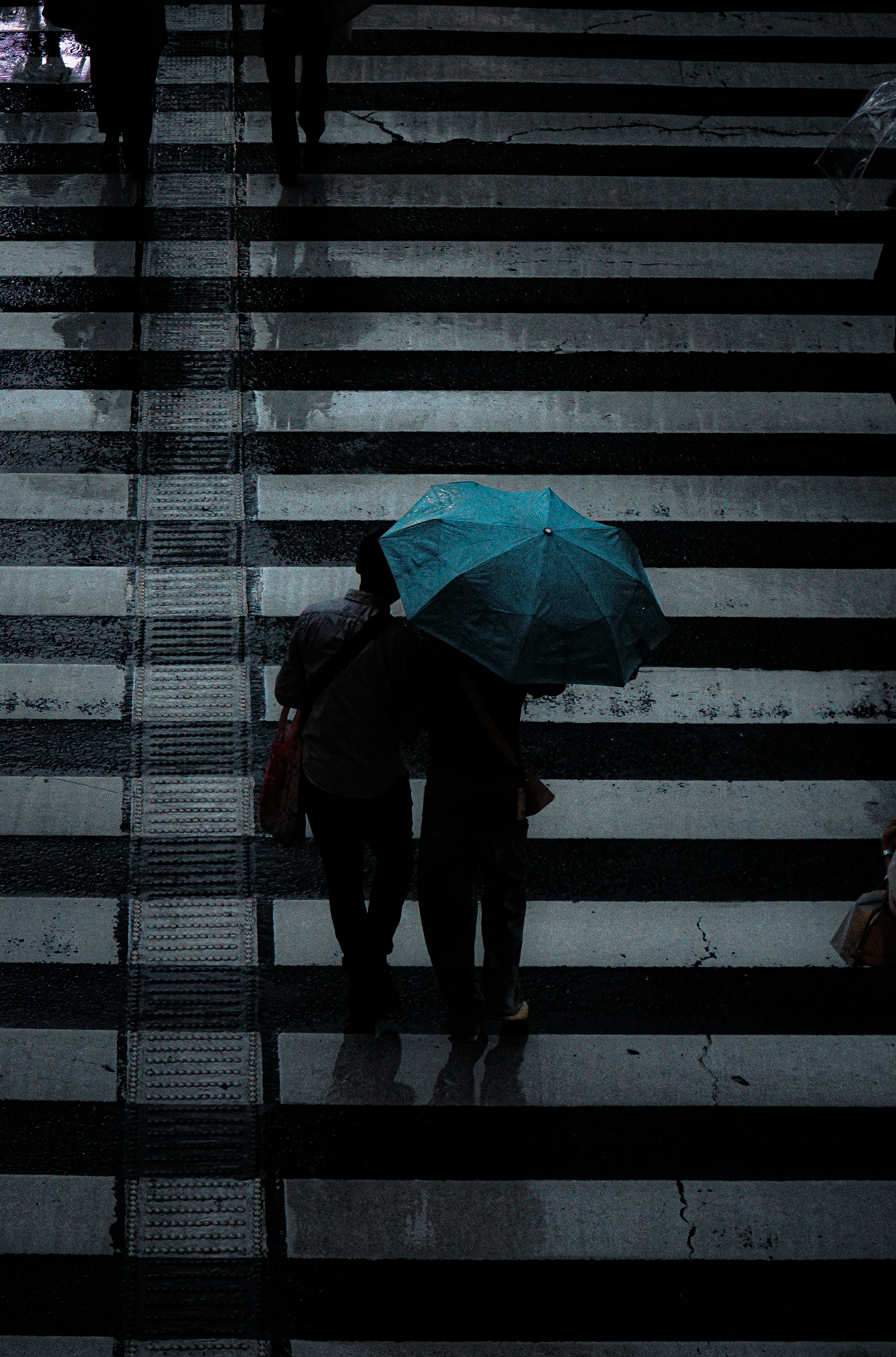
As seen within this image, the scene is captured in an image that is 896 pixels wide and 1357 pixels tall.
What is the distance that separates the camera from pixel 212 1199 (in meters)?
4.32

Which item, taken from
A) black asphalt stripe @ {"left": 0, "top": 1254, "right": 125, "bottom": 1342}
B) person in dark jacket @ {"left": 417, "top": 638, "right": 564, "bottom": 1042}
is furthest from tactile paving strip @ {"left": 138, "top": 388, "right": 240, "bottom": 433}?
black asphalt stripe @ {"left": 0, "top": 1254, "right": 125, "bottom": 1342}

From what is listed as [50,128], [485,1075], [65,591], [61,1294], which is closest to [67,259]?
[50,128]

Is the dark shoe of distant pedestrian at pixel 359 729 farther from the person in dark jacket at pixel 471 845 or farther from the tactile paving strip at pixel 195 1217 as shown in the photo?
the tactile paving strip at pixel 195 1217

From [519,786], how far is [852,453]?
10.8ft

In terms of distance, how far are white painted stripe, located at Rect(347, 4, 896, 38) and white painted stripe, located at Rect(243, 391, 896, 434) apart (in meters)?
3.10

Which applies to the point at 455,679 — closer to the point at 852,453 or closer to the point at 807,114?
the point at 852,453

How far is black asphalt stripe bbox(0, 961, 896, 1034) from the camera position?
4750mm

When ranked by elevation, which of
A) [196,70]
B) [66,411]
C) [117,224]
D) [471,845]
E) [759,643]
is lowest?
[471,845]

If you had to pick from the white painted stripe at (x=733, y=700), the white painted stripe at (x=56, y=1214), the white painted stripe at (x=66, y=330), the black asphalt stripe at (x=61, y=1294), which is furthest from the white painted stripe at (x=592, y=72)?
the black asphalt stripe at (x=61, y=1294)

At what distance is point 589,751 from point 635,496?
139 centimetres

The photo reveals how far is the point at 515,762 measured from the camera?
4.07 meters

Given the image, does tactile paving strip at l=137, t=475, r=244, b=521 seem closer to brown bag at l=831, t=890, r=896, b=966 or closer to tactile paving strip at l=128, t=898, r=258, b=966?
tactile paving strip at l=128, t=898, r=258, b=966

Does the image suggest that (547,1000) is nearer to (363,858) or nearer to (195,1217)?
(363,858)

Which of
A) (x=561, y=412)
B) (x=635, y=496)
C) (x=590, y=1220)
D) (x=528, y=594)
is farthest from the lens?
(x=561, y=412)
